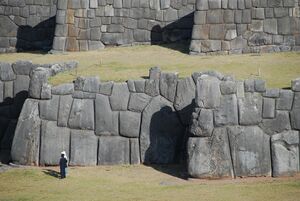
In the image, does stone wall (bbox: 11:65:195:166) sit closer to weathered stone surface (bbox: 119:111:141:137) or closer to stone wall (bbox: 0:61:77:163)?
weathered stone surface (bbox: 119:111:141:137)

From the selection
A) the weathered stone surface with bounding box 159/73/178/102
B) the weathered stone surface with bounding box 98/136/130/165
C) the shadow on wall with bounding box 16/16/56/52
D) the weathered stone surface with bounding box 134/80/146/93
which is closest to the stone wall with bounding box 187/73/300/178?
the weathered stone surface with bounding box 159/73/178/102

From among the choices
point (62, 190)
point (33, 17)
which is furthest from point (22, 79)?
point (33, 17)

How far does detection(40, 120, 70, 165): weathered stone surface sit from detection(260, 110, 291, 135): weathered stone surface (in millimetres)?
5347

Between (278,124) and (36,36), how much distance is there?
1573 cm

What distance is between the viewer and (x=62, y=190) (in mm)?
17328

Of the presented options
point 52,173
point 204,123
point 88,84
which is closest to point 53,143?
point 52,173

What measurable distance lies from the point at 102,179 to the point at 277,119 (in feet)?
14.6

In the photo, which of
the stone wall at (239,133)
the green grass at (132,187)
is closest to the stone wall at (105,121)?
the green grass at (132,187)

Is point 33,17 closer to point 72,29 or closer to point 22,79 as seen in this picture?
point 72,29

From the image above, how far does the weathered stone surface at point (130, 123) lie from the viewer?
19.7 meters

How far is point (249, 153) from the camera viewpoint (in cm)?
1788

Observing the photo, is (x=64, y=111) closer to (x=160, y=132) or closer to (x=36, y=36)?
(x=160, y=132)

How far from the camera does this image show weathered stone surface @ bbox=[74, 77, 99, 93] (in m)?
19.9

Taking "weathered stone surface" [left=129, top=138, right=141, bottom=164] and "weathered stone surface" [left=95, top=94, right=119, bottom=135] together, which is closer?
"weathered stone surface" [left=129, top=138, right=141, bottom=164]
